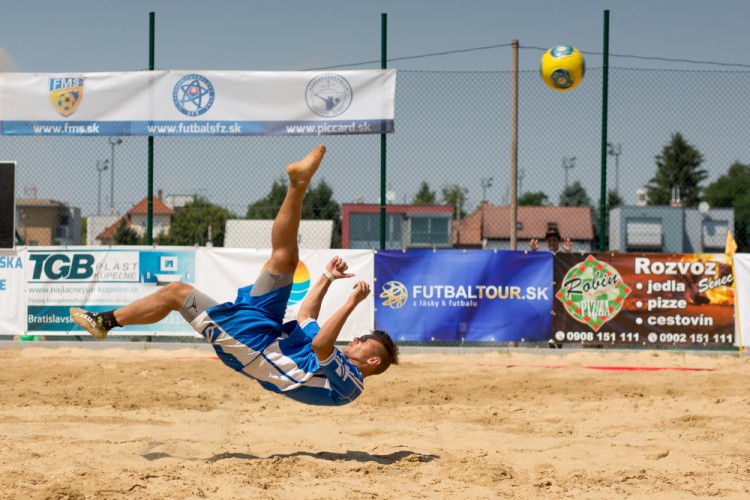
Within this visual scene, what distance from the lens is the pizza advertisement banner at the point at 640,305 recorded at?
12250 millimetres

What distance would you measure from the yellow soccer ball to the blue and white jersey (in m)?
7.87

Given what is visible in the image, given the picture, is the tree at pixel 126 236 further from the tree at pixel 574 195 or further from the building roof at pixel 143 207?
the tree at pixel 574 195

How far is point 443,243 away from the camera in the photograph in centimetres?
3722

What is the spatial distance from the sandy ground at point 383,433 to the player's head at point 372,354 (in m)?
0.63

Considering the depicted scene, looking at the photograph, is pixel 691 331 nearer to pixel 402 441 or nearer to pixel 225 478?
pixel 402 441

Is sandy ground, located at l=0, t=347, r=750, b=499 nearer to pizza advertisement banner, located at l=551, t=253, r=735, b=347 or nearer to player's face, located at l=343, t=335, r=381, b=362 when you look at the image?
player's face, located at l=343, t=335, r=381, b=362

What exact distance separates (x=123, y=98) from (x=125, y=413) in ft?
21.7

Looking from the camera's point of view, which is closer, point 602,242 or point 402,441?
point 402,441

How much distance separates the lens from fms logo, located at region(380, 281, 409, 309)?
40.3 feet

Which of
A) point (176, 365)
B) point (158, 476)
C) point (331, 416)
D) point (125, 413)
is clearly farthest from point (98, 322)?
point (176, 365)

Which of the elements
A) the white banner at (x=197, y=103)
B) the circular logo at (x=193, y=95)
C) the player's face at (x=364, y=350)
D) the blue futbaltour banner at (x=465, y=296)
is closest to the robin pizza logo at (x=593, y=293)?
the blue futbaltour banner at (x=465, y=296)

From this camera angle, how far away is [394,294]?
12.3 meters

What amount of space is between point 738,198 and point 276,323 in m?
54.9

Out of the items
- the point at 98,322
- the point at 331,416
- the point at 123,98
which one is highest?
the point at 123,98
